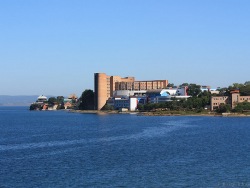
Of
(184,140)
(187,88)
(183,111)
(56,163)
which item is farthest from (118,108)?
(56,163)

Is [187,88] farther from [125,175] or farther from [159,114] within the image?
[125,175]

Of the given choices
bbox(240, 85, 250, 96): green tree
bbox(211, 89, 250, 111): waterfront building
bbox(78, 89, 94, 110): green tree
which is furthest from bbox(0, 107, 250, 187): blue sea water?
bbox(78, 89, 94, 110): green tree

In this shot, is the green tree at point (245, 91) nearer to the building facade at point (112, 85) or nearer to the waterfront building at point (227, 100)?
the waterfront building at point (227, 100)

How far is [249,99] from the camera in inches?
3041

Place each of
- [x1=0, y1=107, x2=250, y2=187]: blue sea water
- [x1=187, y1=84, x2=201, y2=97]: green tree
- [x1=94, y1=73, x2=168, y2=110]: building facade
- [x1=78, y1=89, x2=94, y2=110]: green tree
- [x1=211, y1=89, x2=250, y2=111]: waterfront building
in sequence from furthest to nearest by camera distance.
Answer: [x1=78, y1=89, x2=94, y2=110]: green tree
[x1=94, y1=73, x2=168, y2=110]: building facade
[x1=187, y1=84, x2=201, y2=97]: green tree
[x1=211, y1=89, x2=250, y2=111]: waterfront building
[x1=0, y1=107, x2=250, y2=187]: blue sea water

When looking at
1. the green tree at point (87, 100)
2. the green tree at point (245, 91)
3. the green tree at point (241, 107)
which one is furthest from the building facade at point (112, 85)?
the green tree at point (241, 107)

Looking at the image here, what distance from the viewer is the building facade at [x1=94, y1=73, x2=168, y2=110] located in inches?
3858

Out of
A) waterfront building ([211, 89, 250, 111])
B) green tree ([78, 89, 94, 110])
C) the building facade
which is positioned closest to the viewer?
waterfront building ([211, 89, 250, 111])

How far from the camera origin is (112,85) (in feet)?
352

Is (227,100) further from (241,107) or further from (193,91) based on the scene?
(193,91)

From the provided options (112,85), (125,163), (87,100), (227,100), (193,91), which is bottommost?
(125,163)

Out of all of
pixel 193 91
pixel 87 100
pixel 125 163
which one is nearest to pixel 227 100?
pixel 193 91

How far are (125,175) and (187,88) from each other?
267 feet

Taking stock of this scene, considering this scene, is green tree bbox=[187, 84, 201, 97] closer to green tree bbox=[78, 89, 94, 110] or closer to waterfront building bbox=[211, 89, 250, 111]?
green tree bbox=[78, 89, 94, 110]
